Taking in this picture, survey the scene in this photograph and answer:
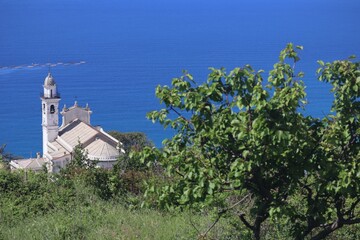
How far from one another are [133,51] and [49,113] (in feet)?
141

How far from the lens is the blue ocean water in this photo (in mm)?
43312

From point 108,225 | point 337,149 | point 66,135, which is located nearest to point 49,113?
point 66,135

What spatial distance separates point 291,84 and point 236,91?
351 mm

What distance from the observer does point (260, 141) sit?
3.62m

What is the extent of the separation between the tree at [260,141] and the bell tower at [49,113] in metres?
25.7

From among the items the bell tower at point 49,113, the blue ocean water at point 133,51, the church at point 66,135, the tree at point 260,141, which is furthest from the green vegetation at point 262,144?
the bell tower at point 49,113

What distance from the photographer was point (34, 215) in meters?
6.35

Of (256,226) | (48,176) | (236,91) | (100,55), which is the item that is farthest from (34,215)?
(100,55)

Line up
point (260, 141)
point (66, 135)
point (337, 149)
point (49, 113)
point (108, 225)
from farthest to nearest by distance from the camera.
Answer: point (49, 113) < point (66, 135) < point (108, 225) < point (337, 149) < point (260, 141)

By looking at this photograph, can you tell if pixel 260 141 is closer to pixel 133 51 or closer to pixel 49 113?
pixel 49 113

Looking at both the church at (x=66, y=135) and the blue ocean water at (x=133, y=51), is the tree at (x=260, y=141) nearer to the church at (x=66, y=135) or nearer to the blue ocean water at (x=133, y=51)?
the church at (x=66, y=135)

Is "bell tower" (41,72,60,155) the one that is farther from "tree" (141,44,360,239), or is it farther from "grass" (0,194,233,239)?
"tree" (141,44,360,239)

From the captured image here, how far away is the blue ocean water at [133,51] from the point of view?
43.3m

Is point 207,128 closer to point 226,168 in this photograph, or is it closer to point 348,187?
point 226,168
